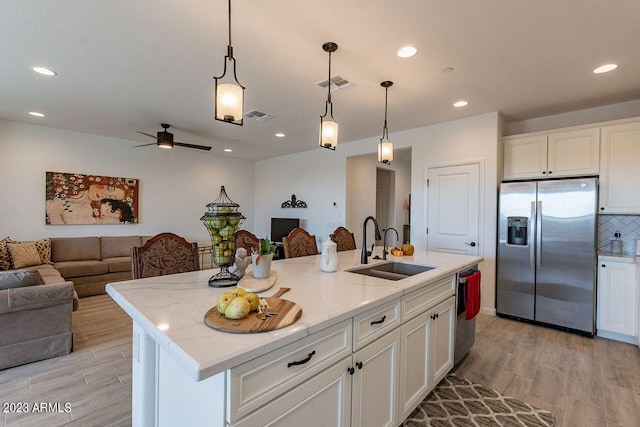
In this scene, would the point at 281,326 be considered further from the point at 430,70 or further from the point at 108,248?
the point at 108,248

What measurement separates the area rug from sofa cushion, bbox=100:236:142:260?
18.0 ft

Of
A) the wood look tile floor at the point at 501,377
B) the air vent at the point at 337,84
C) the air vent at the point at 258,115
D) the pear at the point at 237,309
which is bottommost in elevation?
the wood look tile floor at the point at 501,377

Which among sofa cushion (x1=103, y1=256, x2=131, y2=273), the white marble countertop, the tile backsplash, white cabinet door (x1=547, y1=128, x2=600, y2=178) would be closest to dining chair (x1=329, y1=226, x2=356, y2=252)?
the white marble countertop

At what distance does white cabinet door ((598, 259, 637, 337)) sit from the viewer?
9.81 feet

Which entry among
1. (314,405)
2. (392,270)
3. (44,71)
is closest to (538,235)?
(392,270)

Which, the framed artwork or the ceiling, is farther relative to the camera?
the framed artwork

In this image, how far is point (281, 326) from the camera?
1050mm

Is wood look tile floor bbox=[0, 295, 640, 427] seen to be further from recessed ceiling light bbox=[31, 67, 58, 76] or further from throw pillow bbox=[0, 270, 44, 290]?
recessed ceiling light bbox=[31, 67, 58, 76]

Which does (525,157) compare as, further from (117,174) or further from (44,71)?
(117,174)

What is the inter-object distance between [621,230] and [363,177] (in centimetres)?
397

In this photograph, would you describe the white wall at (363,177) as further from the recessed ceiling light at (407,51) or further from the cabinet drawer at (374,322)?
the cabinet drawer at (374,322)

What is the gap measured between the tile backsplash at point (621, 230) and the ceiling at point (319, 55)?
1408 mm

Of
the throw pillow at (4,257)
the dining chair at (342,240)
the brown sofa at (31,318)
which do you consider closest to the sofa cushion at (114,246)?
the throw pillow at (4,257)

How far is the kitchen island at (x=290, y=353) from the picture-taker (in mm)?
922
